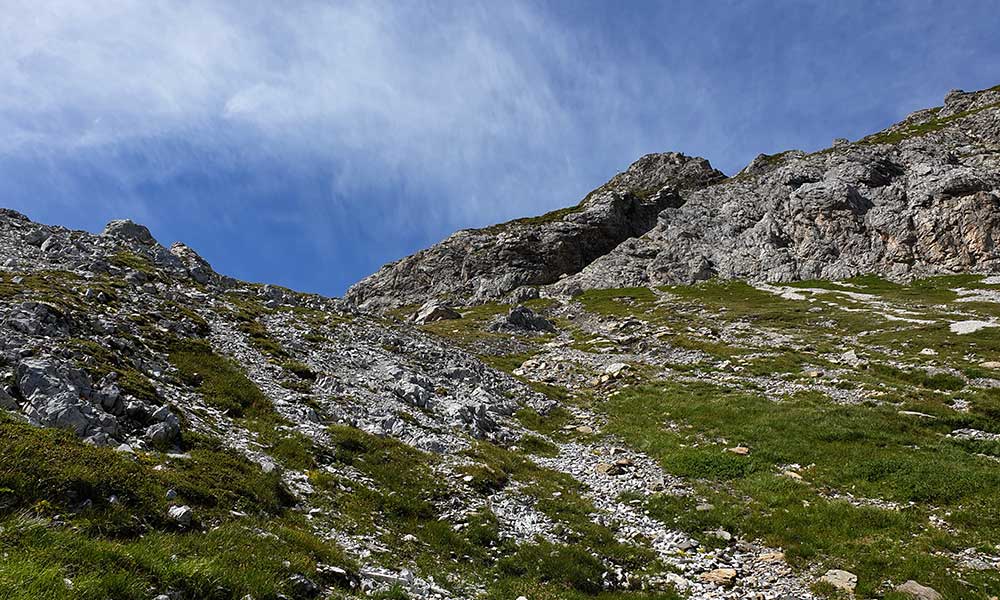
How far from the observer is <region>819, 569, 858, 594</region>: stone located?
1414 centimetres

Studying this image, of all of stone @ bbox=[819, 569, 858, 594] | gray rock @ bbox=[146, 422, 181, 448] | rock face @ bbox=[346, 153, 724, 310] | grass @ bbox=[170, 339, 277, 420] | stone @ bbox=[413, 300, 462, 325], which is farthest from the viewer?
rock face @ bbox=[346, 153, 724, 310]

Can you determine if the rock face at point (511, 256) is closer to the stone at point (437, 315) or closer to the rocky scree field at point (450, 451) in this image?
the stone at point (437, 315)

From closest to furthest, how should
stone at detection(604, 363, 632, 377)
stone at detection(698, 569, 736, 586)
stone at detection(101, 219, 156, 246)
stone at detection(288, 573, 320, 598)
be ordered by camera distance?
1. stone at detection(288, 573, 320, 598)
2. stone at detection(698, 569, 736, 586)
3. stone at detection(604, 363, 632, 377)
4. stone at detection(101, 219, 156, 246)

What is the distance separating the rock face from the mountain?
497 millimetres

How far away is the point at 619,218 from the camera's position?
180625mm

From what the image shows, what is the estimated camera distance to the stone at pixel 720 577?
1516 centimetres

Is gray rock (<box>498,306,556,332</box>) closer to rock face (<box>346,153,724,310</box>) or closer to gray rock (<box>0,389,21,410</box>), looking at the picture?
rock face (<box>346,153,724,310</box>)

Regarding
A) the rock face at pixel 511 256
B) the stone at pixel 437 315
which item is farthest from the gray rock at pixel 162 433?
the rock face at pixel 511 256

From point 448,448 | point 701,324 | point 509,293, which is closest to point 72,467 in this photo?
point 448,448

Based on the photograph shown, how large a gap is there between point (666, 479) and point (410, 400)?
54.4 ft

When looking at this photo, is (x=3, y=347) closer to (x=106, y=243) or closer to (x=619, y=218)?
(x=106, y=243)

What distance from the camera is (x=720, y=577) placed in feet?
50.4

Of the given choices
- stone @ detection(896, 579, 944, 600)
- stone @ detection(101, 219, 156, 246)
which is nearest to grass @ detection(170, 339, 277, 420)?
stone @ detection(896, 579, 944, 600)

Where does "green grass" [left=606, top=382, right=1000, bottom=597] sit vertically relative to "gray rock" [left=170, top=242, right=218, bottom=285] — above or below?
below
